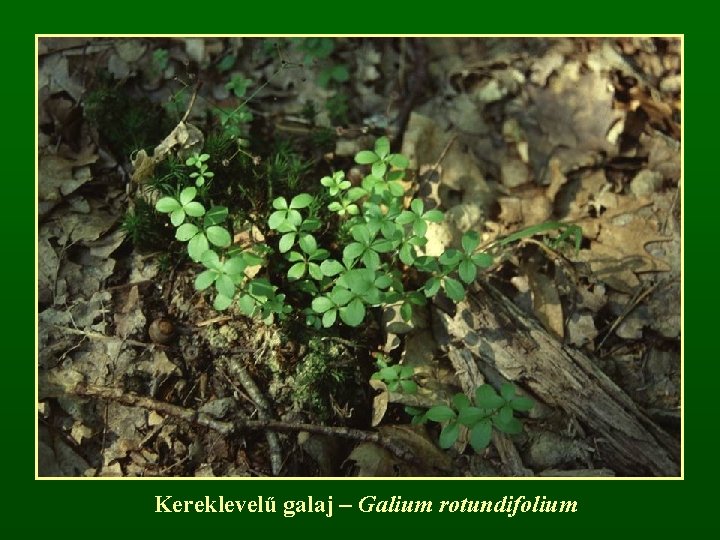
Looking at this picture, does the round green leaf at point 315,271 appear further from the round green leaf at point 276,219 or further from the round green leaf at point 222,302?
the round green leaf at point 222,302

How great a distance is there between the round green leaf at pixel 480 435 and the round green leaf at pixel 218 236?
1517 millimetres

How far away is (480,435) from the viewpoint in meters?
3.02

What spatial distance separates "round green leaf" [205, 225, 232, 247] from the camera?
10.2 ft

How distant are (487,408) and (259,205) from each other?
1828 mm

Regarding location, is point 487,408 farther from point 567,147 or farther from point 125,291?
point 567,147

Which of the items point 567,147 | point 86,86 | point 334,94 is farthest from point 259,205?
point 567,147

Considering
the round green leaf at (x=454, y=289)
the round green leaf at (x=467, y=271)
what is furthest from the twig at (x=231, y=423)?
the round green leaf at (x=467, y=271)

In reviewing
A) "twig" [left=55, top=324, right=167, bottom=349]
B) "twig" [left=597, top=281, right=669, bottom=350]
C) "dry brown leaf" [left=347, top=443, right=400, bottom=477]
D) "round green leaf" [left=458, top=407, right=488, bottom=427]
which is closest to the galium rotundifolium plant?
"twig" [left=55, top=324, right=167, bottom=349]

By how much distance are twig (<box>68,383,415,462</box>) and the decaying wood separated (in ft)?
1.89

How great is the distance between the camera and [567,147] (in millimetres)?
4656

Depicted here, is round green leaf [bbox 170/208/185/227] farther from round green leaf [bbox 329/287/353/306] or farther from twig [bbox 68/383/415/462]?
twig [bbox 68/383/415/462]

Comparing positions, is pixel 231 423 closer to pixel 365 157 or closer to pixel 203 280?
pixel 203 280

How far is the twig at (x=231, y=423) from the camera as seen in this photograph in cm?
332

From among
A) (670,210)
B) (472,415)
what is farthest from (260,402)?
(670,210)
